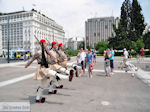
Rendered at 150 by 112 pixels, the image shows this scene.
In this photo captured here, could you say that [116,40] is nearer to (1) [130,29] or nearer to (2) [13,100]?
(1) [130,29]

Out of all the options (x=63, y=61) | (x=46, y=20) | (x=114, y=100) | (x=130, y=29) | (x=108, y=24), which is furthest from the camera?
(x=108, y=24)

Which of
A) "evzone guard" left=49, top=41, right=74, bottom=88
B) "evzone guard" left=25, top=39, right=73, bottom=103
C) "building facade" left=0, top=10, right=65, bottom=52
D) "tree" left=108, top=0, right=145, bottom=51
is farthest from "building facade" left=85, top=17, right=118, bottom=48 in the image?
"evzone guard" left=25, top=39, right=73, bottom=103

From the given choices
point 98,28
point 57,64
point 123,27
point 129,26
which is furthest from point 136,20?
point 98,28

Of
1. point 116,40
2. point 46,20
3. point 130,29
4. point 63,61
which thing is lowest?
point 63,61

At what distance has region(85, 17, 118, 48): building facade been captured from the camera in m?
153

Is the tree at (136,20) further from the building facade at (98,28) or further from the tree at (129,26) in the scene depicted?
the building facade at (98,28)

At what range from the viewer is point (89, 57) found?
26.9ft

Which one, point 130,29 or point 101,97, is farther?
point 130,29

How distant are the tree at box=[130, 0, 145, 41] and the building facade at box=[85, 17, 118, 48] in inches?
4118

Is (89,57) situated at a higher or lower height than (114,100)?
higher

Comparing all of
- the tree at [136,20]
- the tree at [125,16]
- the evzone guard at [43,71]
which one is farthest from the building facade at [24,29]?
the evzone guard at [43,71]

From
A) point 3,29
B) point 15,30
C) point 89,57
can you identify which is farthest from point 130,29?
point 3,29

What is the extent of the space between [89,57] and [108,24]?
507 feet

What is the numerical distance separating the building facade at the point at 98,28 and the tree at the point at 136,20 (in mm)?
104591
